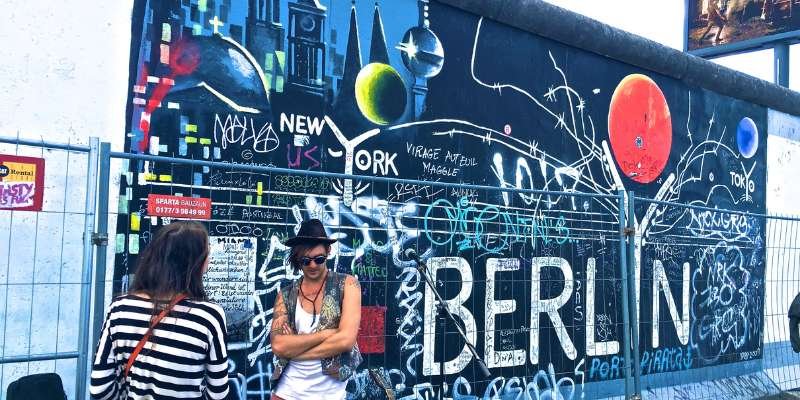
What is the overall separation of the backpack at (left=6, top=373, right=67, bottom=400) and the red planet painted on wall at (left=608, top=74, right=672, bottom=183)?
6739mm

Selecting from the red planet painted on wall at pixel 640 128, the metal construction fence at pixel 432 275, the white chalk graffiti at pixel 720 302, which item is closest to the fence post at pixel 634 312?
the metal construction fence at pixel 432 275

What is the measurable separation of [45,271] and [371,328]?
1.98 meters

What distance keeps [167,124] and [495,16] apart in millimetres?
3539

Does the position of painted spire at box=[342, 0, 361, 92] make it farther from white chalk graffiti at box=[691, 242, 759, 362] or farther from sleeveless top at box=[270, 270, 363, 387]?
white chalk graffiti at box=[691, 242, 759, 362]

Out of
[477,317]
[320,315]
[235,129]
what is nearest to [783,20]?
[477,317]

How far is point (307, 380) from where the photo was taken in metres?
4.16

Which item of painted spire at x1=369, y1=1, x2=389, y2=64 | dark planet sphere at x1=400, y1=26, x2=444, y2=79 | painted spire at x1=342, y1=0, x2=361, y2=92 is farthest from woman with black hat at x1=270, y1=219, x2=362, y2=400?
dark planet sphere at x1=400, y1=26, x2=444, y2=79

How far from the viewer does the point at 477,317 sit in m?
6.93

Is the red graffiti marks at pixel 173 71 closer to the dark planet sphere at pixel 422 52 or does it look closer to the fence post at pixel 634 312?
the dark planet sphere at pixel 422 52

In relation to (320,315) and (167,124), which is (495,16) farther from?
(320,315)

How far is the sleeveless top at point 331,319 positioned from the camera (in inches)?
164

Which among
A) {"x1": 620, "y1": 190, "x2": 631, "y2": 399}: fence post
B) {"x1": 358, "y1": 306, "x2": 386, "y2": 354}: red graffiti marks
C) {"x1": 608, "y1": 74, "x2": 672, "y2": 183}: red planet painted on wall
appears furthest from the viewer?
{"x1": 608, "y1": 74, "x2": 672, "y2": 183}: red planet painted on wall

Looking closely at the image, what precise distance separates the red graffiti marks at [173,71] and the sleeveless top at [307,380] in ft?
6.09

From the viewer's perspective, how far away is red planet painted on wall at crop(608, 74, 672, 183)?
30.3 feet
